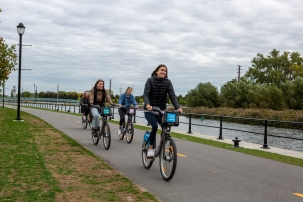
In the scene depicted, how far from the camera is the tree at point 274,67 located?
319ft

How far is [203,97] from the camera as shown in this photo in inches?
3088

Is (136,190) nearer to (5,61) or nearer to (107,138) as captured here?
(107,138)

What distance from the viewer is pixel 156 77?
7.77 m

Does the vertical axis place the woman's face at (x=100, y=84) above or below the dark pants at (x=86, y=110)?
above

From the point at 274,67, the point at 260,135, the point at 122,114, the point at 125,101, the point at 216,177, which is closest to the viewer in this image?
the point at 216,177

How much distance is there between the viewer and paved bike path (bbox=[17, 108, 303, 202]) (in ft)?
20.3

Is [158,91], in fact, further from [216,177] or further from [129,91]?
[129,91]

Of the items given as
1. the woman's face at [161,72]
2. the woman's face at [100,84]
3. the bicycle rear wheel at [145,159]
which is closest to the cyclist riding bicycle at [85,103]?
the woman's face at [100,84]

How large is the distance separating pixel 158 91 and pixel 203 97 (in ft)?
234

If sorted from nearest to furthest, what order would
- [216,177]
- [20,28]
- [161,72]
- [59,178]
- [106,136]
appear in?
1. [59,178]
2. [216,177]
3. [161,72]
4. [106,136]
5. [20,28]

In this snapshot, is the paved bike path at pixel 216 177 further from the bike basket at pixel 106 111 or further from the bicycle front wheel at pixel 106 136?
the bike basket at pixel 106 111

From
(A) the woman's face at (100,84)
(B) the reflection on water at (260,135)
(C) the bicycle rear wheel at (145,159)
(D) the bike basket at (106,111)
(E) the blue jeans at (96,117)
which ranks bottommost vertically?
(B) the reflection on water at (260,135)

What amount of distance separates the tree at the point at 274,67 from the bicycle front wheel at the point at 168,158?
301 feet

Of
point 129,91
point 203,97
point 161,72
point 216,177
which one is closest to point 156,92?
point 161,72
